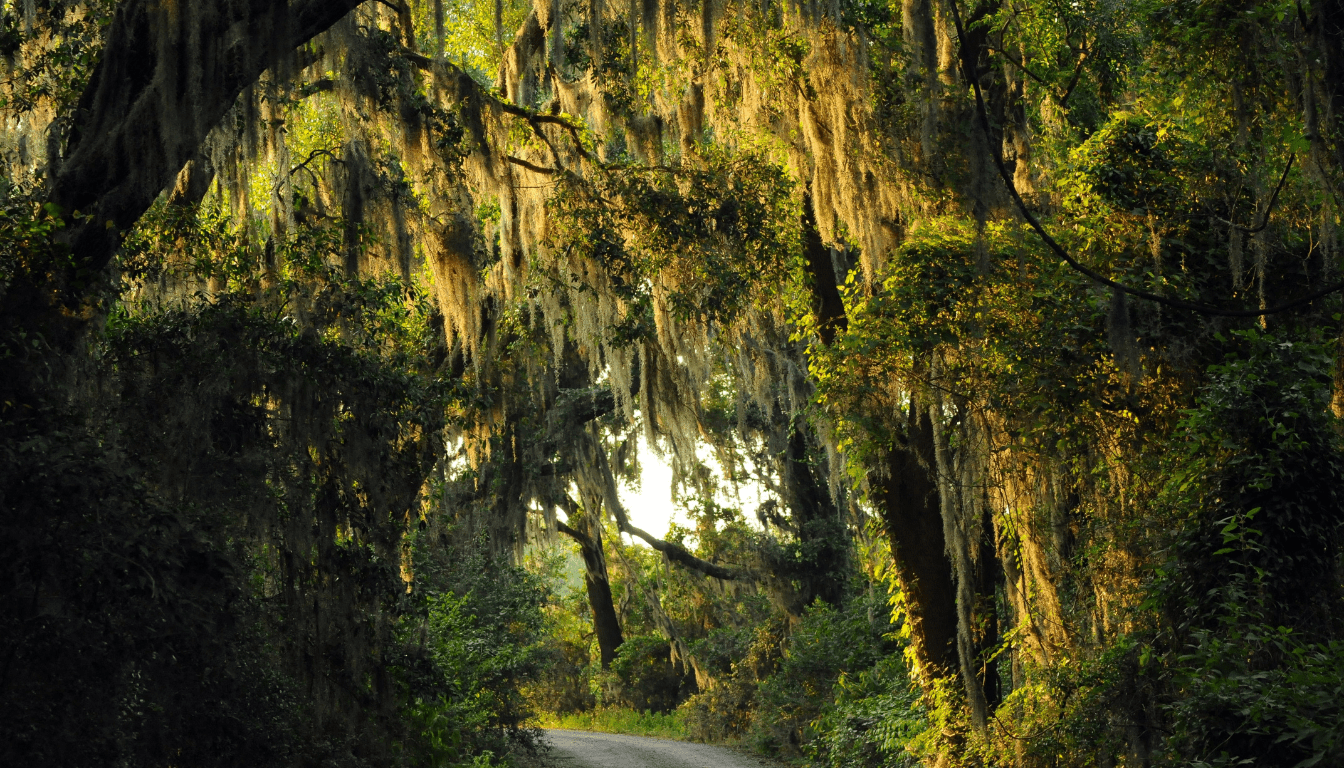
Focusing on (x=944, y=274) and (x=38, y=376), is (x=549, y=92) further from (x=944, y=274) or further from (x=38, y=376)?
(x=38, y=376)

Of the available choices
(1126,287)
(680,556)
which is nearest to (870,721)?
(1126,287)

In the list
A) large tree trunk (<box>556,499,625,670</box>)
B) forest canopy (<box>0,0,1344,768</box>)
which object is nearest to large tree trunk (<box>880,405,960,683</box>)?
forest canopy (<box>0,0,1344,768</box>)

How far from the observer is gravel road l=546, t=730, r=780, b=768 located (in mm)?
15500

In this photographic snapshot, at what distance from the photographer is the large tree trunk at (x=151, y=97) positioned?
699 cm

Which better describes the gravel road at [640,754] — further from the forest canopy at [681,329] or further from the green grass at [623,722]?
the green grass at [623,722]

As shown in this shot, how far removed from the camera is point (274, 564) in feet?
27.8

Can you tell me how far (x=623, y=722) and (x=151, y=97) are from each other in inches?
792

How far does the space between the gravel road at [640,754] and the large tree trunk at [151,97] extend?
1032 cm

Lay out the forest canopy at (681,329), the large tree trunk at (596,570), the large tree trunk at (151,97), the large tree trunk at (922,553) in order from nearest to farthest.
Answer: the forest canopy at (681,329), the large tree trunk at (151,97), the large tree trunk at (922,553), the large tree trunk at (596,570)

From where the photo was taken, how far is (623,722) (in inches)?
984

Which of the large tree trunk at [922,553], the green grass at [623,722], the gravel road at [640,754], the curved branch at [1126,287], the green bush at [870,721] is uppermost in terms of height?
the curved branch at [1126,287]

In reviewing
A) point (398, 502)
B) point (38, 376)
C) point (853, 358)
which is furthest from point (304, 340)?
point (853, 358)

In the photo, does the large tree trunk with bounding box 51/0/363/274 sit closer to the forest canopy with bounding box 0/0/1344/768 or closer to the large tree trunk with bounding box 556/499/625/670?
the forest canopy with bounding box 0/0/1344/768

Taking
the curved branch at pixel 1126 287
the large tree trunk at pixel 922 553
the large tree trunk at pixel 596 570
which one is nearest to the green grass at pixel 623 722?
the large tree trunk at pixel 596 570
